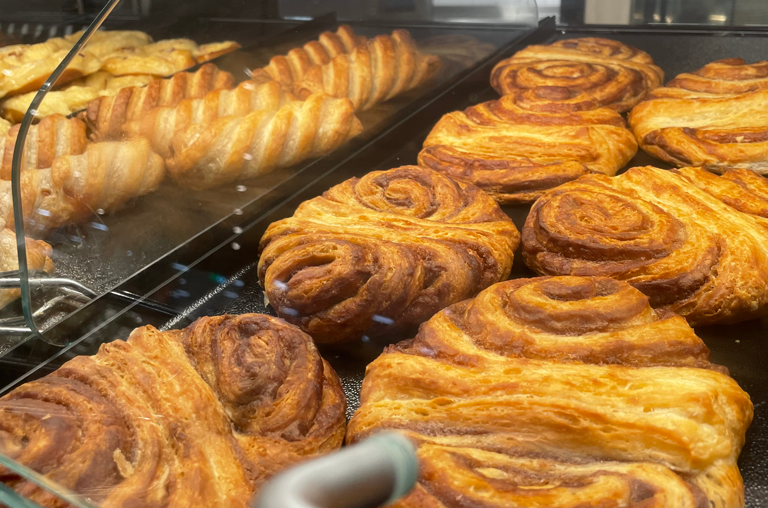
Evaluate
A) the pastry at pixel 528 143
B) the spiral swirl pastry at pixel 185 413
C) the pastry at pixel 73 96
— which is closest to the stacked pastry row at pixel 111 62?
the pastry at pixel 73 96

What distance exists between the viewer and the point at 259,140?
10.1 feet

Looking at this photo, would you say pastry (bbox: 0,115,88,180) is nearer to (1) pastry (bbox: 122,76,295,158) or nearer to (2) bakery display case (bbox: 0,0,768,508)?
(2) bakery display case (bbox: 0,0,768,508)

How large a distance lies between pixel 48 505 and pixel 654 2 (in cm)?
437

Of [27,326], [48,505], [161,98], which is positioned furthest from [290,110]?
[48,505]

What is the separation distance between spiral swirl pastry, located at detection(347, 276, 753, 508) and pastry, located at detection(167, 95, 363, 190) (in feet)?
4.13

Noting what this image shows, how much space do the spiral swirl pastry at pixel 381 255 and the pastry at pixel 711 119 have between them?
1085 millimetres

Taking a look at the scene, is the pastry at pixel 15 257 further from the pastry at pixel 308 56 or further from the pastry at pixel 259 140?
the pastry at pixel 308 56

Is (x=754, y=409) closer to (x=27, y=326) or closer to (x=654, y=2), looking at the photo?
(x=27, y=326)

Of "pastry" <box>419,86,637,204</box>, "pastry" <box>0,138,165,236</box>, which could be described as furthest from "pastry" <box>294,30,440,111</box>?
"pastry" <box>0,138,165,236</box>

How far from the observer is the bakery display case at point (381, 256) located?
66.9 inches

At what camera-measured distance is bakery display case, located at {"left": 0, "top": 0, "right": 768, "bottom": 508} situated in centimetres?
170

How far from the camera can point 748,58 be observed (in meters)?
4.11

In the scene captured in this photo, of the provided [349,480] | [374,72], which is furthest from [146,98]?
[349,480]

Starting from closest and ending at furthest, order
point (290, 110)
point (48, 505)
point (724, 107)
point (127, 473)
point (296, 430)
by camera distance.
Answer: point (48, 505) → point (127, 473) → point (296, 430) → point (290, 110) → point (724, 107)
